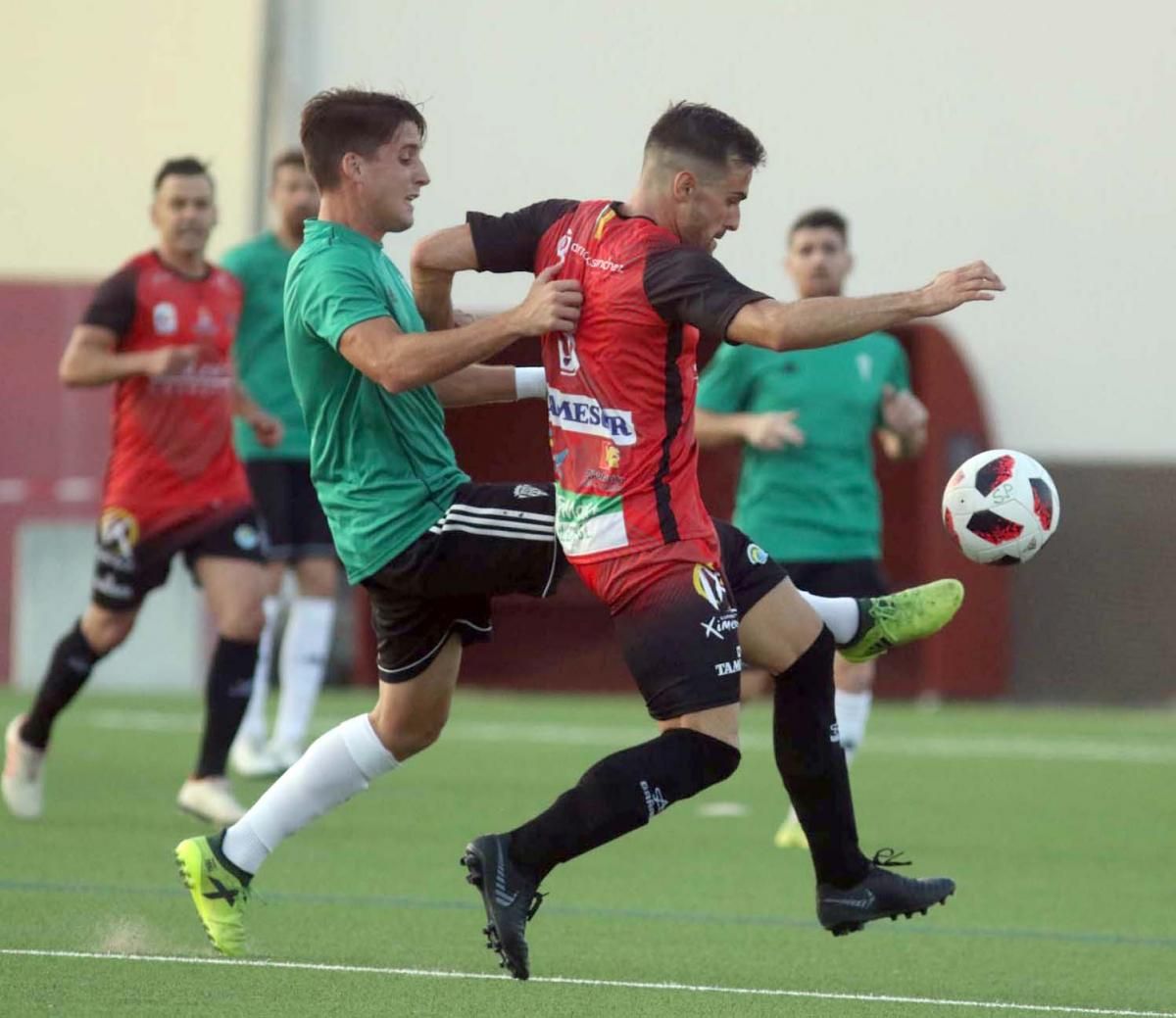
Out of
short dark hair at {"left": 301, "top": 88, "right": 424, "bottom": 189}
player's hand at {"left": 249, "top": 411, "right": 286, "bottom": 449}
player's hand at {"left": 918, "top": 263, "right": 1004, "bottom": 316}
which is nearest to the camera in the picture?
player's hand at {"left": 918, "top": 263, "right": 1004, "bottom": 316}

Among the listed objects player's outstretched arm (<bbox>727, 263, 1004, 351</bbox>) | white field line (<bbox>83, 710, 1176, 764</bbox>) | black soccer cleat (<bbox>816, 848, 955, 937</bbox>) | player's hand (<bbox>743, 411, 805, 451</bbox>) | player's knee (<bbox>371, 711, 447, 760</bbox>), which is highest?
player's outstretched arm (<bbox>727, 263, 1004, 351</bbox>)

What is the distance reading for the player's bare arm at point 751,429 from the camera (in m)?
8.41

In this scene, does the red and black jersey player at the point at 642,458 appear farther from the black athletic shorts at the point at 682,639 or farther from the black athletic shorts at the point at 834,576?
the black athletic shorts at the point at 834,576

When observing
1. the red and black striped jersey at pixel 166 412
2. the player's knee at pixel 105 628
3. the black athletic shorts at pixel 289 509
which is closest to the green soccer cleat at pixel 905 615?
the red and black striped jersey at pixel 166 412

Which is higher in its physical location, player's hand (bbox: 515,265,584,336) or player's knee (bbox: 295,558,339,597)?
player's hand (bbox: 515,265,584,336)

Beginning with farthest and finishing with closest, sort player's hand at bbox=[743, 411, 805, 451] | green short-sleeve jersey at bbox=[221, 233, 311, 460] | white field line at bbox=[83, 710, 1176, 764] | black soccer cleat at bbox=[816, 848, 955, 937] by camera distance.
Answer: white field line at bbox=[83, 710, 1176, 764] < green short-sleeve jersey at bbox=[221, 233, 311, 460] < player's hand at bbox=[743, 411, 805, 451] < black soccer cleat at bbox=[816, 848, 955, 937]

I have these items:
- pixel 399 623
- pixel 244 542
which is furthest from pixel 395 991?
pixel 244 542

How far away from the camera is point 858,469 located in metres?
9.38

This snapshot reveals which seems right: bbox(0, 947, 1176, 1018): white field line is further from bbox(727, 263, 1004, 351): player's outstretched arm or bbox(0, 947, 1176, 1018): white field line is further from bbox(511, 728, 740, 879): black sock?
bbox(727, 263, 1004, 351): player's outstretched arm

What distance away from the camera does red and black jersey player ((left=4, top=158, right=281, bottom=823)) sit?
8977 millimetres

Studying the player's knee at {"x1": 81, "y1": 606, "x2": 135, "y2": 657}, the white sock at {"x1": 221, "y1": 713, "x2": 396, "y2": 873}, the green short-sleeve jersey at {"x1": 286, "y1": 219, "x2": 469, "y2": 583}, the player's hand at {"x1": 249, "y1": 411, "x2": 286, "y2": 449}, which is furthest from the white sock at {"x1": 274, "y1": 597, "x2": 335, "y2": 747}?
the green short-sleeve jersey at {"x1": 286, "y1": 219, "x2": 469, "y2": 583}

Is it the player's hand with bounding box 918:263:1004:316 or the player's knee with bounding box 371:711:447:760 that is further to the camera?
the player's knee with bounding box 371:711:447:760

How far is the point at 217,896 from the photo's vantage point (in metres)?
6.09

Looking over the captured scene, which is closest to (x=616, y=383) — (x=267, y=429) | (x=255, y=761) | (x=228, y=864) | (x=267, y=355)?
(x=228, y=864)
